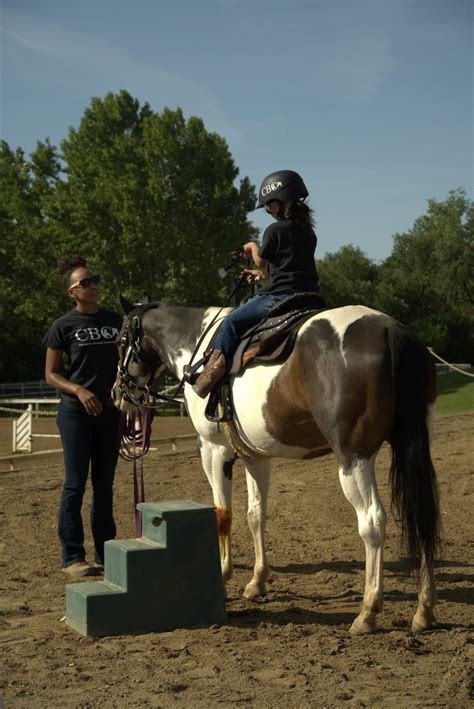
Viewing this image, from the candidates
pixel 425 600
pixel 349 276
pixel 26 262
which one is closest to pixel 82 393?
pixel 425 600

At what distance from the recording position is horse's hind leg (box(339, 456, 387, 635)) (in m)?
5.10

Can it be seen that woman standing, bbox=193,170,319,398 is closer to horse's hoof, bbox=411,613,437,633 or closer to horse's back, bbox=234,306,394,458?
horse's back, bbox=234,306,394,458

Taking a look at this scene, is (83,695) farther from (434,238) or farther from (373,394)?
(434,238)

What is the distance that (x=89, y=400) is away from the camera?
6.94 metres

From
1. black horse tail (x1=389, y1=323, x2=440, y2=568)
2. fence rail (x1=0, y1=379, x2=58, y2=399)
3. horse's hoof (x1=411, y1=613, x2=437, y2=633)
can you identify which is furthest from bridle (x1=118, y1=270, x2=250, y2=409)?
fence rail (x1=0, y1=379, x2=58, y2=399)

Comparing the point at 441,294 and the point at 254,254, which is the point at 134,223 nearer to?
the point at 254,254

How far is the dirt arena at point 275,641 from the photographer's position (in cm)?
412

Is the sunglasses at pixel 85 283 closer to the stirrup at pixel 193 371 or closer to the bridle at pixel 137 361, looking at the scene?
the bridle at pixel 137 361

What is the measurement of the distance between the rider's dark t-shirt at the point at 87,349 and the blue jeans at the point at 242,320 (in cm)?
165

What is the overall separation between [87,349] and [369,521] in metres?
3.12

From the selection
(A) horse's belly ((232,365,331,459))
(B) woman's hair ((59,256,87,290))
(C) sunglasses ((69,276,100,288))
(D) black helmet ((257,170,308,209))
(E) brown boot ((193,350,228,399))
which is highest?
(D) black helmet ((257,170,308,209))

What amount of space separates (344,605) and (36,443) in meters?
15.1

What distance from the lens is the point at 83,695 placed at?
4.14 m

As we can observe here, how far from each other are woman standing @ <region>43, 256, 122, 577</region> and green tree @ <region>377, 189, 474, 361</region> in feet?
165
